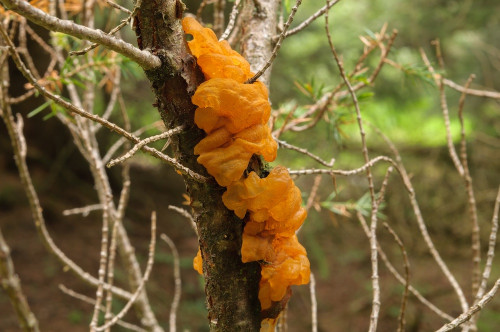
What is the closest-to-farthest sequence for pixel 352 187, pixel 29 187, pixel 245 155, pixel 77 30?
pixel 77 30
pixel 245 155
pixel 29 187
pixel 352 187

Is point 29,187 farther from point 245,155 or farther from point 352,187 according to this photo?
point 352,187

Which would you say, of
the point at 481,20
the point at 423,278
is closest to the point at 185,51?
the point at 481,20

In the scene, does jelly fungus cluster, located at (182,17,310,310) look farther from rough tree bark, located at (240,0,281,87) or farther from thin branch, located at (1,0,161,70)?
rough tree bark, located at (240,0,281,87)

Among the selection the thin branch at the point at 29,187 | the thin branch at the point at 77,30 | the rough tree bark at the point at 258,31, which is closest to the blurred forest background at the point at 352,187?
the rough tree bark at the point at 258,31

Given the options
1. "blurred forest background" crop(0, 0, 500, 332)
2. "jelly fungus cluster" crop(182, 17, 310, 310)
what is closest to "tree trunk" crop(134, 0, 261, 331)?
"jelly fungus cluster" crop(182, 17, 310, 310)

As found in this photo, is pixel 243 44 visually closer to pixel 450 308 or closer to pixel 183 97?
pixel 183 97

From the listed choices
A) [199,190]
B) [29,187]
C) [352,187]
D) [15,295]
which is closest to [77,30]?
[199,190]

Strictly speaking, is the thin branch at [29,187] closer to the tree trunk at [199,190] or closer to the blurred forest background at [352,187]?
the tree trunk at [199,190]
